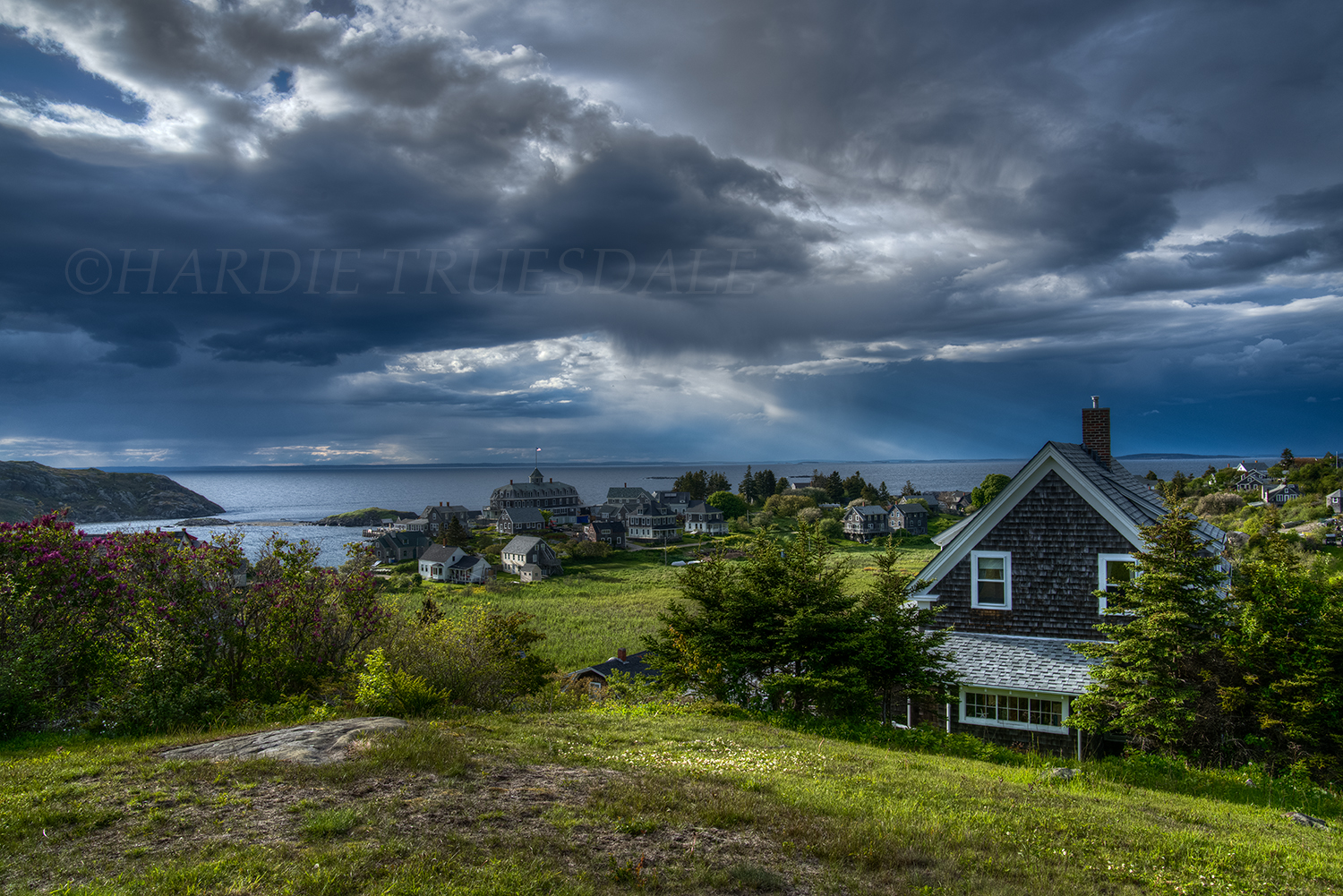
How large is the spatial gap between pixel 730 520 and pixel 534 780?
382 feet

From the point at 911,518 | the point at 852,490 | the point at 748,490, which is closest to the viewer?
the point at 911,518

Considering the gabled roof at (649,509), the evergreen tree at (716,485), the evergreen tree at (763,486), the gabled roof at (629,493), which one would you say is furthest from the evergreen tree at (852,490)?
the gabled roof at (629,493)

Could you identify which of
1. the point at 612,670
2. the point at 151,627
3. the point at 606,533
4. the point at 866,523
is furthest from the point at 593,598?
the point at 866,523

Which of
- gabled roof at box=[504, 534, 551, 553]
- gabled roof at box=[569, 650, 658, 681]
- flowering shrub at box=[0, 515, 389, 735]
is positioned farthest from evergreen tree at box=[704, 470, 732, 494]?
flowering shrub at box=[0, 515, 389, 735]

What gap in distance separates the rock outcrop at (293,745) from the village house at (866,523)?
107915 mm

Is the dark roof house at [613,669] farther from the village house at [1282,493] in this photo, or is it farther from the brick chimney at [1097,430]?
the village house at [1282,493]

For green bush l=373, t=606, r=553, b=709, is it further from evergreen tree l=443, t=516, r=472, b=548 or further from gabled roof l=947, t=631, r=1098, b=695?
evergreen tree l=443, t=516, r=472, b=548

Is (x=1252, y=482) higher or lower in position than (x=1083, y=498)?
higher

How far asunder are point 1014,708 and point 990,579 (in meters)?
3.30

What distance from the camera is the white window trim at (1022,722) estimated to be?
14.8 meters

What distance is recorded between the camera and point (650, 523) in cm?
12175

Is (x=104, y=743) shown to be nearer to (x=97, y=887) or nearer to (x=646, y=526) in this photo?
(x=97, y=887)

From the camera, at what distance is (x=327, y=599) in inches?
633

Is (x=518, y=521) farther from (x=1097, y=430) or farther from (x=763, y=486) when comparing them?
(x=1097, y=430)
